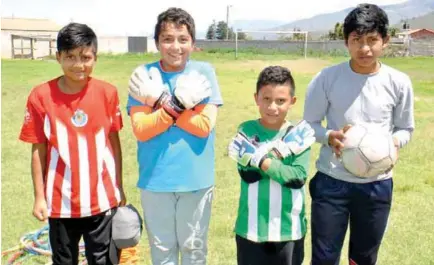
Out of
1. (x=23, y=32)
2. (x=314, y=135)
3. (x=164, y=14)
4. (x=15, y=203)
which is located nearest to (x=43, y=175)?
(x=164, y=14)

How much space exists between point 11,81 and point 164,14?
1557 centimetres

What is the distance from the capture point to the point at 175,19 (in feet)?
10.2

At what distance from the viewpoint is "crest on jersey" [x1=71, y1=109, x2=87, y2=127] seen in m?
3.13

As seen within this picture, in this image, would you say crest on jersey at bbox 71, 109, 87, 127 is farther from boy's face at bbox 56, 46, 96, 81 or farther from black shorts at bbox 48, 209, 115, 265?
black shorts at bbox 48, 209, 115, 265

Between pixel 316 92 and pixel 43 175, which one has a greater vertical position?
pixel 316 92

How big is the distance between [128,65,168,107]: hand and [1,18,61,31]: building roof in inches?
1998

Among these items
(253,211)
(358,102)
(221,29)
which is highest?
(221,29)

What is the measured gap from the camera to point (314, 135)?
3.16 metres

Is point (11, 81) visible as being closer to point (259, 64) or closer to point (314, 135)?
point (259, 64)

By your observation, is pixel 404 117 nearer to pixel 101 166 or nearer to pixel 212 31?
pixel 101 166

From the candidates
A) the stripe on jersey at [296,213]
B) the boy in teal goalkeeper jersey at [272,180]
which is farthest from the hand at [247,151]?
the stripe on jersey at [296,213]

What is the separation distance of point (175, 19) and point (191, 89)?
422 mm

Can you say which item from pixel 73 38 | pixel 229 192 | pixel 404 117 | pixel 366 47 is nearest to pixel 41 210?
pixel 73 38

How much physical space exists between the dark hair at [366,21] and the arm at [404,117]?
350 mm
